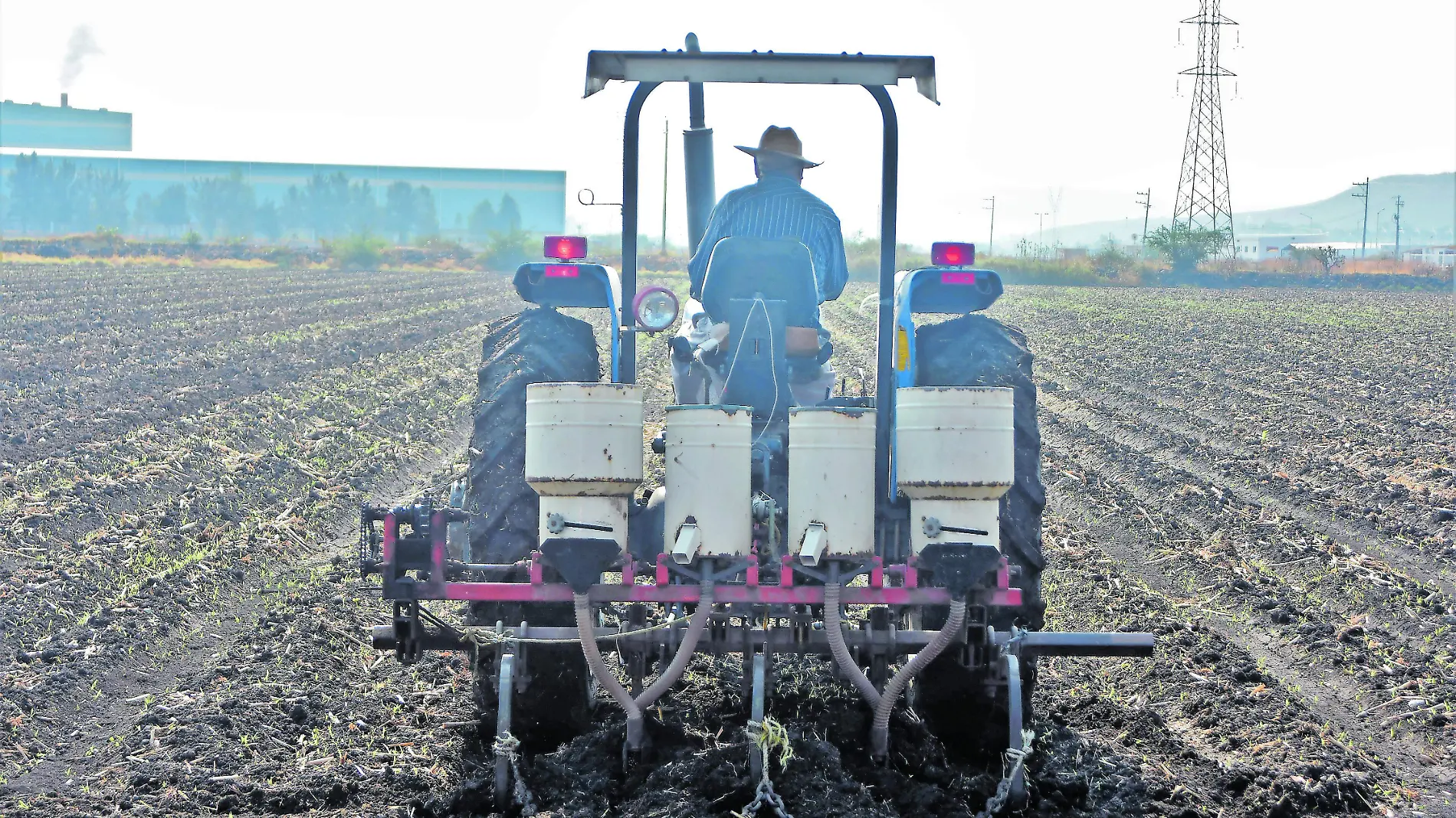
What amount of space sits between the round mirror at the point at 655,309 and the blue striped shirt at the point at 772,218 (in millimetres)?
195

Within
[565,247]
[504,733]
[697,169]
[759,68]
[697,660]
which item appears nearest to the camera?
[504,733]

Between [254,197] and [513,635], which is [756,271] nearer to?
[513,635]

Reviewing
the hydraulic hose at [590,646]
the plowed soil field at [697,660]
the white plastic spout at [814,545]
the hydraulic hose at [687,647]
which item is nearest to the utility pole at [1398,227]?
the plowed soil field at [697,660]

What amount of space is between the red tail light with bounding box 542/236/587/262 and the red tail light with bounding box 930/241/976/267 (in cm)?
152

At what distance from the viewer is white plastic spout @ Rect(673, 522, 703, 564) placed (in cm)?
468

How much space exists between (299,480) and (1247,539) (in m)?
6.73

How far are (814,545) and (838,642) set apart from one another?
355mm

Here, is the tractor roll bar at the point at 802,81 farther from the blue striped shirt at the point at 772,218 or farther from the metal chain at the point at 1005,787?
the metal chain at the point at 1005,787

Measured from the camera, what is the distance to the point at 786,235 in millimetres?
6242

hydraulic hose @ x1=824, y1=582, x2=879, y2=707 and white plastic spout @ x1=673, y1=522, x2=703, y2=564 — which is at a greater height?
white plastic spout @ x1=673, y1=522, x2=703, y2=564

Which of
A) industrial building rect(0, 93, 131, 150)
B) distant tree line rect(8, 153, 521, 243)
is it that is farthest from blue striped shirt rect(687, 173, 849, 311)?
industrial building rect(0, 93, 131, 150)

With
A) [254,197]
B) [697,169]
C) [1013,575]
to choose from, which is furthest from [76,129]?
[1013,575]

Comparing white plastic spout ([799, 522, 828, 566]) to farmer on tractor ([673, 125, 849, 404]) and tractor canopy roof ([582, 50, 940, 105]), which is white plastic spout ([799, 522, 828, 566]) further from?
tractor canopy roof ([582, 50, 940, 105])

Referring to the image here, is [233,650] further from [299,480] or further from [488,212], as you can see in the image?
[488,212]
